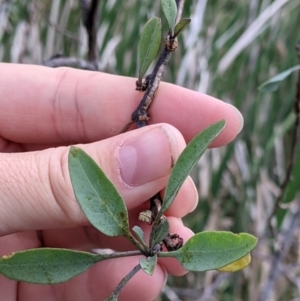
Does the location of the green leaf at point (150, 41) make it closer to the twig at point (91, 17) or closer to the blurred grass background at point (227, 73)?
the twig at point (91, 17)

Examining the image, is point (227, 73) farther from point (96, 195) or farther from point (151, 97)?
point (96, 195)

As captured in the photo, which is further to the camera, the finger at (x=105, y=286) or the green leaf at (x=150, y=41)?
the finger at (x=105, y=286)

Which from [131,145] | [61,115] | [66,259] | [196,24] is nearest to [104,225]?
[66,259]

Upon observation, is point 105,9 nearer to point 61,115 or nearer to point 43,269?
point 61,115

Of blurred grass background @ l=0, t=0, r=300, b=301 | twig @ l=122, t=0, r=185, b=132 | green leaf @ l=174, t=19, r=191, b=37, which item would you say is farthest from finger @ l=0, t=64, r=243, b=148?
blurred grass background @ l=0, t=0, r=300, b=301

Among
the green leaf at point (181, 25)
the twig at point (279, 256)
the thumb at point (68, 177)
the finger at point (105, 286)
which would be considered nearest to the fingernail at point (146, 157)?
the thumb at point (68, 177)

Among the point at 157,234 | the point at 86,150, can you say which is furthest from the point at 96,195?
→ the point at 86,150
